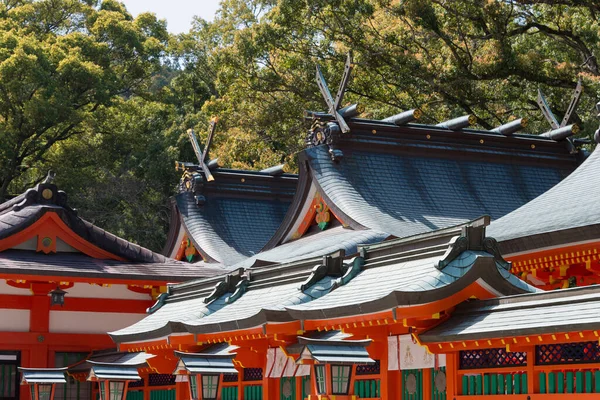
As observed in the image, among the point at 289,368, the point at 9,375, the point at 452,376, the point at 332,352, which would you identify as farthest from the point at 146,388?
the point at 452,376

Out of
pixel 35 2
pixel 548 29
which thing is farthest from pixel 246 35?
pixel 35 2

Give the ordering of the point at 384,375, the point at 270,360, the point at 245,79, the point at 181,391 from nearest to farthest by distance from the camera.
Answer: the point at 384,375 → the point at 270,360 → the point at 181,391 → the point at 245,79

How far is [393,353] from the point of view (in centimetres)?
1234

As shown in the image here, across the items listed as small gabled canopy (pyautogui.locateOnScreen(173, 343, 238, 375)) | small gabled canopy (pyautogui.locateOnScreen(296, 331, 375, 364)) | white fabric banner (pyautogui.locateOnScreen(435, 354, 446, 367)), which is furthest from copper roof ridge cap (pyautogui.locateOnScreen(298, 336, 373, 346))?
small gabled canopy (pyautogui.locateOnScreen(173, 343, 238, 375))

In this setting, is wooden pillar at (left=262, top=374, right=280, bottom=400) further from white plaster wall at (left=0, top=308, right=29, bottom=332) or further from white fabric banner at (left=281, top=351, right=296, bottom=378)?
white plaster wall at (left=0, top=308, right=29, bottom=332)

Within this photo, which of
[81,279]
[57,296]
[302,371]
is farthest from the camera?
[57,296]

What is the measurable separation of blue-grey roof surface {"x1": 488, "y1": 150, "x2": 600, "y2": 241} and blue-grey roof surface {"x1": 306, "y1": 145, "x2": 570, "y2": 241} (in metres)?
4.25

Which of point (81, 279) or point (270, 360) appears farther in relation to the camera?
point (81, 279)

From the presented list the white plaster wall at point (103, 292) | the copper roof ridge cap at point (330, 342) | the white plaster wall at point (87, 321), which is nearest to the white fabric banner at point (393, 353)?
the copper roof ridge cap at point (330, 342)

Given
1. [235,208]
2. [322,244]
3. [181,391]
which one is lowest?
[181,391]

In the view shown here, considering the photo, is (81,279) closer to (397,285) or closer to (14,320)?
(14,320)

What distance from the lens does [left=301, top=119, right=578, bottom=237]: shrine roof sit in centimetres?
2083

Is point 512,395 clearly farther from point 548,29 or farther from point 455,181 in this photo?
point 548,29

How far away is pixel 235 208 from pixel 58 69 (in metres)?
13.8
